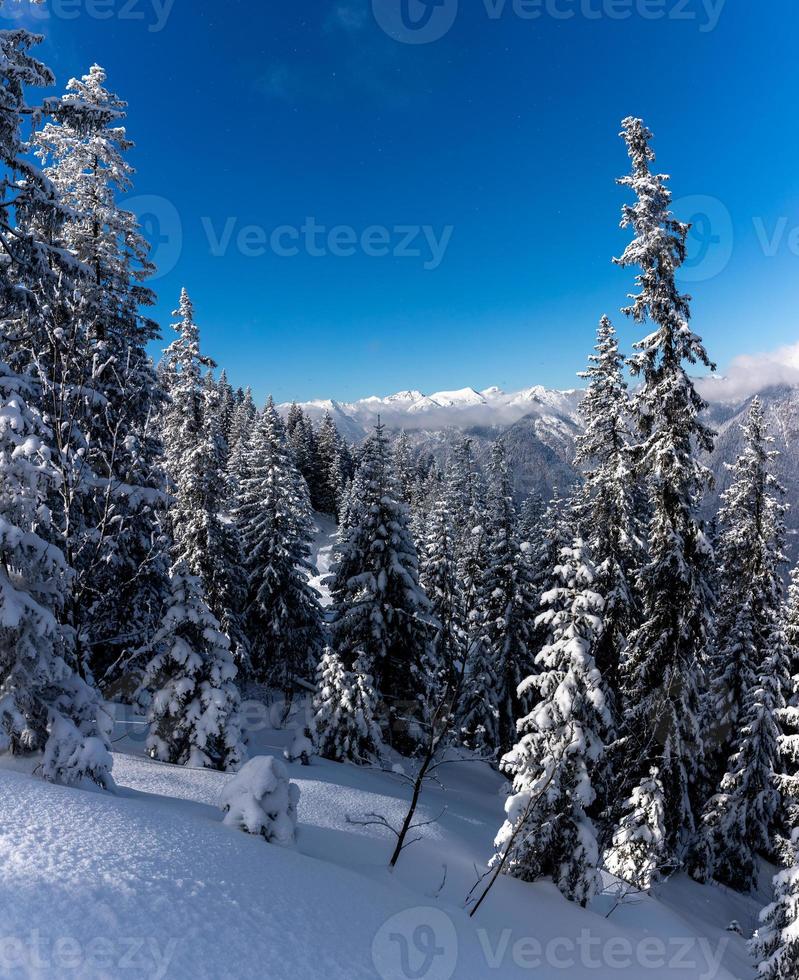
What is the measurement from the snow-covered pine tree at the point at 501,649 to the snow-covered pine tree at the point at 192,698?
15.3 meters

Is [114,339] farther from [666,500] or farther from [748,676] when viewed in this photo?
[748,676]

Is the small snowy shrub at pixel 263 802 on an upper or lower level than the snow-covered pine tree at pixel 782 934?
upper

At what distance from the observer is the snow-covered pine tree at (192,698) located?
1345 cm

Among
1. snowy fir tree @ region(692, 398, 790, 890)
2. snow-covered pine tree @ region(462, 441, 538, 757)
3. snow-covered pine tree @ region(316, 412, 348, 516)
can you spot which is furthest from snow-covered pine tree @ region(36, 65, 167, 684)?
snow-covered pine tree @ region(316, 412, 348, 516)

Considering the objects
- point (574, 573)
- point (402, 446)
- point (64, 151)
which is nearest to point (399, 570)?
point (574, 573)

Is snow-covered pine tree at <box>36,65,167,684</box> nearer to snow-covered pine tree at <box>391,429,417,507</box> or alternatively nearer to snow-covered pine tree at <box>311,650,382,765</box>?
snow-covered pine tree at <box>311,650,382,765</box>

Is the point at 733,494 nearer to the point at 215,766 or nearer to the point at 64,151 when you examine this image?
the point at 215,766

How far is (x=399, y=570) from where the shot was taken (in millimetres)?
20906

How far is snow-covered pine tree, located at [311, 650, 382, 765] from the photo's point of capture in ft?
62.0

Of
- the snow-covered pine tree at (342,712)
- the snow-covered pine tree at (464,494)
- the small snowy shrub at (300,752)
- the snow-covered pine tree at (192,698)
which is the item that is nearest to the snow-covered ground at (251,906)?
the snow-covered pine tree at (192,698)

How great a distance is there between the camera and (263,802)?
8.03 m

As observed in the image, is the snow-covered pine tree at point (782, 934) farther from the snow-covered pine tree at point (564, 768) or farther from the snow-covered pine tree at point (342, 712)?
the snow-covered pine tree at point (342, 712)

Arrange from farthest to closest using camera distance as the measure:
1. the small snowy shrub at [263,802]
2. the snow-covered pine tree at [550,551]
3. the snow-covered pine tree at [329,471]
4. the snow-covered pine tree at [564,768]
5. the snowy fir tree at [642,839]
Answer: the snow-covered pine tree at [329,471], the snow-covered pine tree at [550,551], the snowy fir tree at [642,839], the snow-covered pine tree at [564,768], the small snowy shrub at [263,802]

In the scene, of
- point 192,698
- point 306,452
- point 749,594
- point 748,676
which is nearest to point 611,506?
point 749,594
